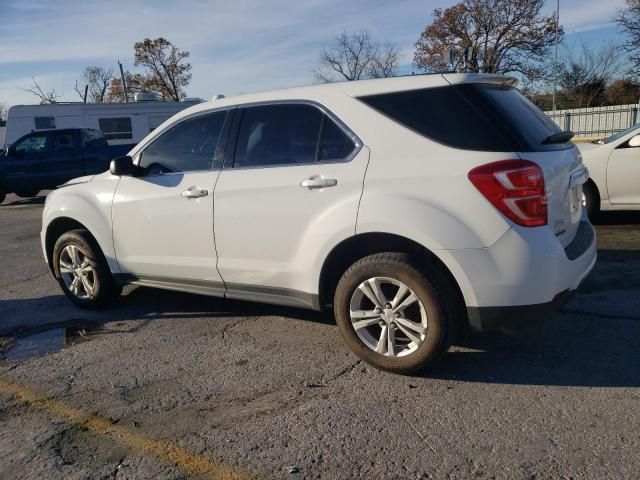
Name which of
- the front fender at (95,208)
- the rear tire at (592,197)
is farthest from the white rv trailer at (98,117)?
the rear tire at (592,197)

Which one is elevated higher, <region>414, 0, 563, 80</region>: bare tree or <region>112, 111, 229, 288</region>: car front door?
→ <region>414, 0, 563, 80</region>: bare tree

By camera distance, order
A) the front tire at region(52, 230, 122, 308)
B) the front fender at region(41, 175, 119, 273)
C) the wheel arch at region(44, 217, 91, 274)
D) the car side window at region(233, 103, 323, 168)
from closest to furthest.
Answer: the car side window at region(233, 103, 323, 168) < the front fender at region(41, 175, 119, 273) < the front tire at region(52, 230, 122, 308) < the wheel arch at region(44, 217, 91, 274)

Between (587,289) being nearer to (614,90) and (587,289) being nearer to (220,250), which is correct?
(220,250)

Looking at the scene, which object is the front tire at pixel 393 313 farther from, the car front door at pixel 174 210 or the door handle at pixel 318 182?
the car front door at pixel 174 210

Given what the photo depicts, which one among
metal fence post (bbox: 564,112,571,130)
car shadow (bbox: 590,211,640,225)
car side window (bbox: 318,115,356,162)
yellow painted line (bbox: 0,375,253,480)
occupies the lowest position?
yellow painted line (bbox: 0,375,253,480)

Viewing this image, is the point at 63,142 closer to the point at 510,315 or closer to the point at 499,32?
the point at 510,315

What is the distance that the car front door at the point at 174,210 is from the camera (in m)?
4.18

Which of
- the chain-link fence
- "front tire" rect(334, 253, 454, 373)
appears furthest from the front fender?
the chain-link fence

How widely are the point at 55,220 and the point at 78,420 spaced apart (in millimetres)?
2584

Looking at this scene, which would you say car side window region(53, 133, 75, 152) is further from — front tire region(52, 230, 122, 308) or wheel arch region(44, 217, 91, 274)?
front tire region(52, 230, 122, 308)

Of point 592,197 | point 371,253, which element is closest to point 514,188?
point 371,253

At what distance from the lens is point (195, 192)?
163 inches

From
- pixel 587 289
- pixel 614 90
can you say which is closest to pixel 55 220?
pixel 587 289

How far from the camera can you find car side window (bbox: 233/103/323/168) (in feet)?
12.3
